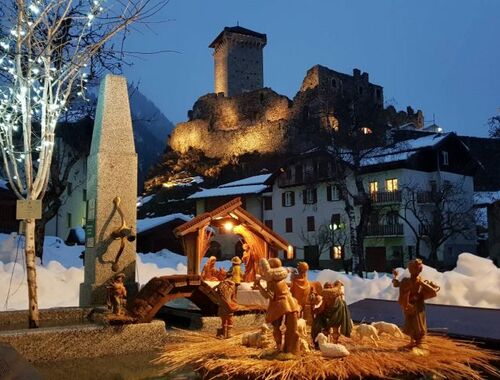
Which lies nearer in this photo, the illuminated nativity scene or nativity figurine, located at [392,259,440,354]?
the illuminated nativity scene

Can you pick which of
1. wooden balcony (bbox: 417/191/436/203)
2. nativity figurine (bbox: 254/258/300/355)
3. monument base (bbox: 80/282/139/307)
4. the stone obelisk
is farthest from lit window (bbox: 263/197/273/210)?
nativity figurine (bbox: 254/258/300/355)

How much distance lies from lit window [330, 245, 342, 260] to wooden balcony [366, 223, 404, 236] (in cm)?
316

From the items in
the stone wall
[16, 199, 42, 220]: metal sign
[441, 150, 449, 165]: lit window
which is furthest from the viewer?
the stone wall

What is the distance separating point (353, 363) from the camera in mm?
3402

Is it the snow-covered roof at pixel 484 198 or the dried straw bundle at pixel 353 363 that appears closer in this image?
the dried straw bundle at pixel 353 363

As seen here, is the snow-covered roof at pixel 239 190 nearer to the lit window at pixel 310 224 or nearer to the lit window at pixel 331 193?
the lit window at pixel 310 224

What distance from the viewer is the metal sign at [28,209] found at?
7.80 metres

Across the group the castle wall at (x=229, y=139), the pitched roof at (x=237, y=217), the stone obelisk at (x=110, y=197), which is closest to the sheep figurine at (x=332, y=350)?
the pitched roof at (x=237, y=217)

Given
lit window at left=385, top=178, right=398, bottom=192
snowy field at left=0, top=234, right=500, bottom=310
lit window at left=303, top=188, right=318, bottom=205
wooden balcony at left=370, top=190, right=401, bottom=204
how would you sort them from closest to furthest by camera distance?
snowy field at left=0, top=234, right=500, bottom=310
wooden balcony at left=370, top=190, right=401, bottom=204
lit window at left=385, top=178, right=398, bottom=192
lit window at left=303, top=188, right=318, bottom=205

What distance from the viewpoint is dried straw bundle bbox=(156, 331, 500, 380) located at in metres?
3.28

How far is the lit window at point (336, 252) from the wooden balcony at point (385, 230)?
316 centimetres

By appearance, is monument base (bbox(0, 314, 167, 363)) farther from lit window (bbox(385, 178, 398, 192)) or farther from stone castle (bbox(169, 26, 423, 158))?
stone castle (bbox(169, 26, 423, 158))

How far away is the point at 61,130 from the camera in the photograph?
26.1 m

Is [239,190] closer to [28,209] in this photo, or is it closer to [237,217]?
[237,217]
